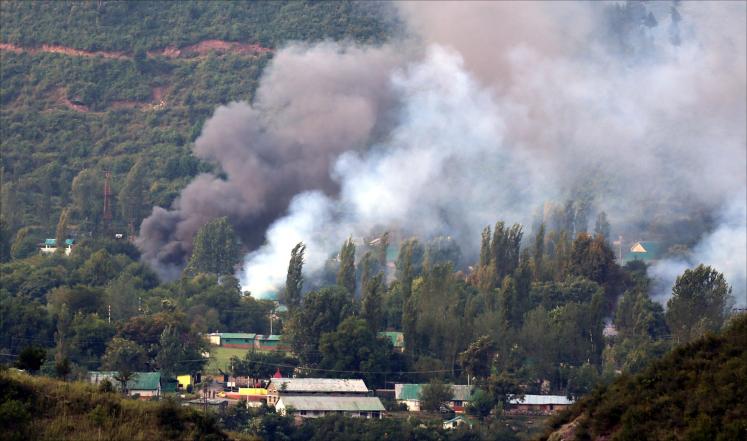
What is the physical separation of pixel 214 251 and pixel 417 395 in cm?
2413

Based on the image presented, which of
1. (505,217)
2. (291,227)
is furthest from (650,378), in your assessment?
(505,217)

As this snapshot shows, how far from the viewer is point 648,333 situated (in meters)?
74.1

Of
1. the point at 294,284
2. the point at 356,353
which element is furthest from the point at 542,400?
the point at 294,284

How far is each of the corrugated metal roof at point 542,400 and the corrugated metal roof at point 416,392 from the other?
1.89 metres

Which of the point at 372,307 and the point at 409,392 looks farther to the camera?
the point at 372,307

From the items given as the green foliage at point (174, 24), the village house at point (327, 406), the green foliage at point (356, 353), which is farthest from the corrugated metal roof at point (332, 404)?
the green foliage at point (174, 24)

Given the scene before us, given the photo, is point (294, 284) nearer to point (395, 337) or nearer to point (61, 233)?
point (395, 337)

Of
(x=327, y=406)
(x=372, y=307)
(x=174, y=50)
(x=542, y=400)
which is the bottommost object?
(x=327, y=406)

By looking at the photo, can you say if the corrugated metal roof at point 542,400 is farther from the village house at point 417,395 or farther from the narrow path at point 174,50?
the narrow path at point 174,50

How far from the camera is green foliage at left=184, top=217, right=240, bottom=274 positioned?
88.2 meters

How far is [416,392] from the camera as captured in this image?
2667 inches

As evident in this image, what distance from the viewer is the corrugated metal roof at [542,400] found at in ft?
221

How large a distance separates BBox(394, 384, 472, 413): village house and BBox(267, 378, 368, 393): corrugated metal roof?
1.46 meters

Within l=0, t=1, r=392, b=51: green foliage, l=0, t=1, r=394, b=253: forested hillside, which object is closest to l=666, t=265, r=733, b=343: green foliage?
l=0, t=1, r=394, b=253: forested hillside
